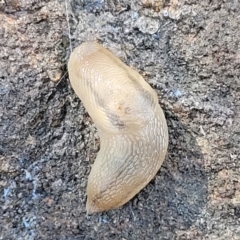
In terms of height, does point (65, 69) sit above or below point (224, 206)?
above

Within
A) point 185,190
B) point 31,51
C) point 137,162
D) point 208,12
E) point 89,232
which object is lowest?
point 89,232

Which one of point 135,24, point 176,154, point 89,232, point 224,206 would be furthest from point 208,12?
point 89,232

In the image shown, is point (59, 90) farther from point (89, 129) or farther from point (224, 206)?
point (224, 206)
